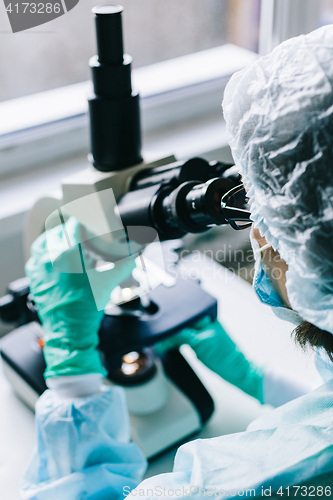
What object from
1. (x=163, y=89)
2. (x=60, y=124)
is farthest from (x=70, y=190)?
(x=163, y=89)

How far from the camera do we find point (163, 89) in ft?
4.61

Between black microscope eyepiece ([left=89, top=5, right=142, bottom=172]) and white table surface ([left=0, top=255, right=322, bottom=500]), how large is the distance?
384 mm

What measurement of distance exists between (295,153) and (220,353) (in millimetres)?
559

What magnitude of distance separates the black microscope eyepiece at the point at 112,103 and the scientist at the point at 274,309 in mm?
130

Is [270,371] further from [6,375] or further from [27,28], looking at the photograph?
[27,28]

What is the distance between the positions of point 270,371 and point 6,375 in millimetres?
510

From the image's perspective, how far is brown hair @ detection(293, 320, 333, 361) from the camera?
24.1 inches

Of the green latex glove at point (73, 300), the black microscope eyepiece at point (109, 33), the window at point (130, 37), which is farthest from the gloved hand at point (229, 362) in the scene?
the window at point (130, 37)

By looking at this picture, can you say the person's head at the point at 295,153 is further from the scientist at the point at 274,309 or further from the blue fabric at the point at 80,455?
the blue fabric at the point at 80,455

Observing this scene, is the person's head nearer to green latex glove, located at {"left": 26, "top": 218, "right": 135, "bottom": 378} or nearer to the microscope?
the microscope

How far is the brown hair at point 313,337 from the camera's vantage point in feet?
2.01

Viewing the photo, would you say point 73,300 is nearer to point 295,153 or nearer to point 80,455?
point 80,455

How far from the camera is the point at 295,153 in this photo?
51cm

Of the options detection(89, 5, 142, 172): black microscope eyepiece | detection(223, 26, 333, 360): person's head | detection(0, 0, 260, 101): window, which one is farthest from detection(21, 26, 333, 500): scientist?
detection(0, 0, 260, 101): window
